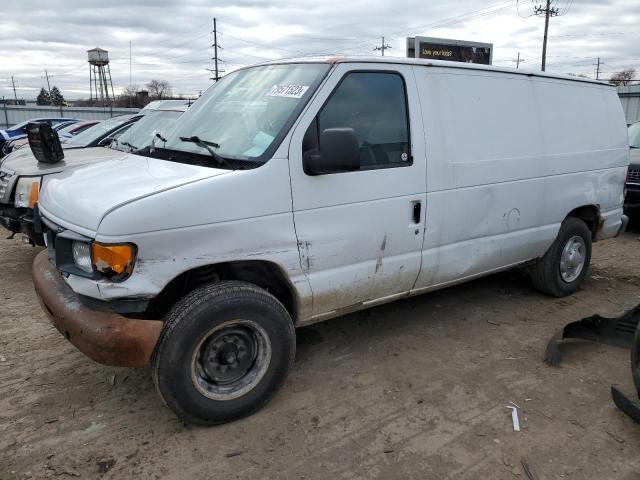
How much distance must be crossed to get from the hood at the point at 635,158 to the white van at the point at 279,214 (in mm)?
4904

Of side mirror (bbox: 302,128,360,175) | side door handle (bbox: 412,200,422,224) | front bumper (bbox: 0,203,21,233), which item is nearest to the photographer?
side mirror (bbox: 302,128,360,175)

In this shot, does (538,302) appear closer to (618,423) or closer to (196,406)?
(618,423)

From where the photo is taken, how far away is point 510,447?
2953 mm

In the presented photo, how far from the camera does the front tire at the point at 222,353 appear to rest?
287cm

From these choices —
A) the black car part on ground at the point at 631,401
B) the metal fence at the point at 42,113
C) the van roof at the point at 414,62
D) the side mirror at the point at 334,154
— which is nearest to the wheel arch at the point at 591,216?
the van roof at the point at 414,62

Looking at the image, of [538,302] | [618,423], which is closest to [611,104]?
[538,302]

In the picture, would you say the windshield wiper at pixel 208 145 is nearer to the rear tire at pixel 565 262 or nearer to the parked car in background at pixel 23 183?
the parked car in background at pixel 23 183

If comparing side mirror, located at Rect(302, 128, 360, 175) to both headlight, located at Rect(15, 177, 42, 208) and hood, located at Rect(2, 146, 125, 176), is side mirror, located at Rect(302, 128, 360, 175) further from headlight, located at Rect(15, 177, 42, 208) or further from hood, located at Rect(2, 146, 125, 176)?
headlight, located at Rect(15, 177, 42, 208)

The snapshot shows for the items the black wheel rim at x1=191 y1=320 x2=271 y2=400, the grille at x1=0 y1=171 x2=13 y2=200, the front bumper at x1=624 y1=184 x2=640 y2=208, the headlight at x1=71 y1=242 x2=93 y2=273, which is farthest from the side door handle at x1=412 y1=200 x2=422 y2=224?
the front bumper at x1=624 y1=184 x2=640 y2=208

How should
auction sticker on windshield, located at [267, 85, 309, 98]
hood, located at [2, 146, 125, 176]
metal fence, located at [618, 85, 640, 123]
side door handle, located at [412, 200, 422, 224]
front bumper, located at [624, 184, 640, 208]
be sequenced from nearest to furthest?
1. auction sticker on windshield, located at [267, 85, 309, 98]
2. side door handle, located at [412, 200, 422, 224]
3. hood, located at [2, 146, 125, 176]
4. front bumper, located at [624, 184, 640, 208]
5. metal fence, located at [618, 85, 640, 123]

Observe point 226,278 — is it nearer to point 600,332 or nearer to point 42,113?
point 600,332

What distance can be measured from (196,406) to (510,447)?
181 cm

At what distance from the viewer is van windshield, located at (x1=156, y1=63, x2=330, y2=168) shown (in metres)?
3.22

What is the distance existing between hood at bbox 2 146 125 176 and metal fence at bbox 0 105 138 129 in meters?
21.4
